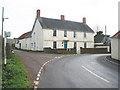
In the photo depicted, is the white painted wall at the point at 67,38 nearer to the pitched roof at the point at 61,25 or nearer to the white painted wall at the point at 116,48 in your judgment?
the pitched roof at the point at 61,25

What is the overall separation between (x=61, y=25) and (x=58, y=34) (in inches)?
128

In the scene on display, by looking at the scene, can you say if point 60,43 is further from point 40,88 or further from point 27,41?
point 40,88

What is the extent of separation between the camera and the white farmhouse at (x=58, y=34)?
4031 centimetres

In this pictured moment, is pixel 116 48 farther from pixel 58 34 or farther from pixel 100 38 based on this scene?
pixel 100 38

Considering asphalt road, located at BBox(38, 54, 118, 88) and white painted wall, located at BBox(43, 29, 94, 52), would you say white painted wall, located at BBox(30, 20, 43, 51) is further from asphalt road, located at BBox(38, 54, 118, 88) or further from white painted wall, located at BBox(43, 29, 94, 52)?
asphalt road, located at BBox(38, 54, 118, 88)

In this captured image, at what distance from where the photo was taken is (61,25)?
145ft

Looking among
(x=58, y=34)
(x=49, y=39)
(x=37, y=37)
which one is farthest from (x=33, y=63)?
(x=37, y=37)

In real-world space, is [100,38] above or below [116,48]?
above

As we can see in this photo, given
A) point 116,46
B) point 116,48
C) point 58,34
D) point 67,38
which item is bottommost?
point 116,48

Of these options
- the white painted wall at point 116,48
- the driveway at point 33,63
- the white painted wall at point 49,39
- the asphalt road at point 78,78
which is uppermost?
the white painted wall at point 49,39

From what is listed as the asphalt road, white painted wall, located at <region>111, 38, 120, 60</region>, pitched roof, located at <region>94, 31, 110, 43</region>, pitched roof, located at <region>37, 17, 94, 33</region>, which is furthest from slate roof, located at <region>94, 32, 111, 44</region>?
the asphalt road

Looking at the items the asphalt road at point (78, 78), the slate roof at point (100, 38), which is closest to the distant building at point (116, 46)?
the asphalt road at point (78, 78)

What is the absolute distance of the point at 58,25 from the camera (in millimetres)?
43438

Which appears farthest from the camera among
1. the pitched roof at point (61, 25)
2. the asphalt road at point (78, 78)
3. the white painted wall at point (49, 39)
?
the pitched roof at point (61, 25)
